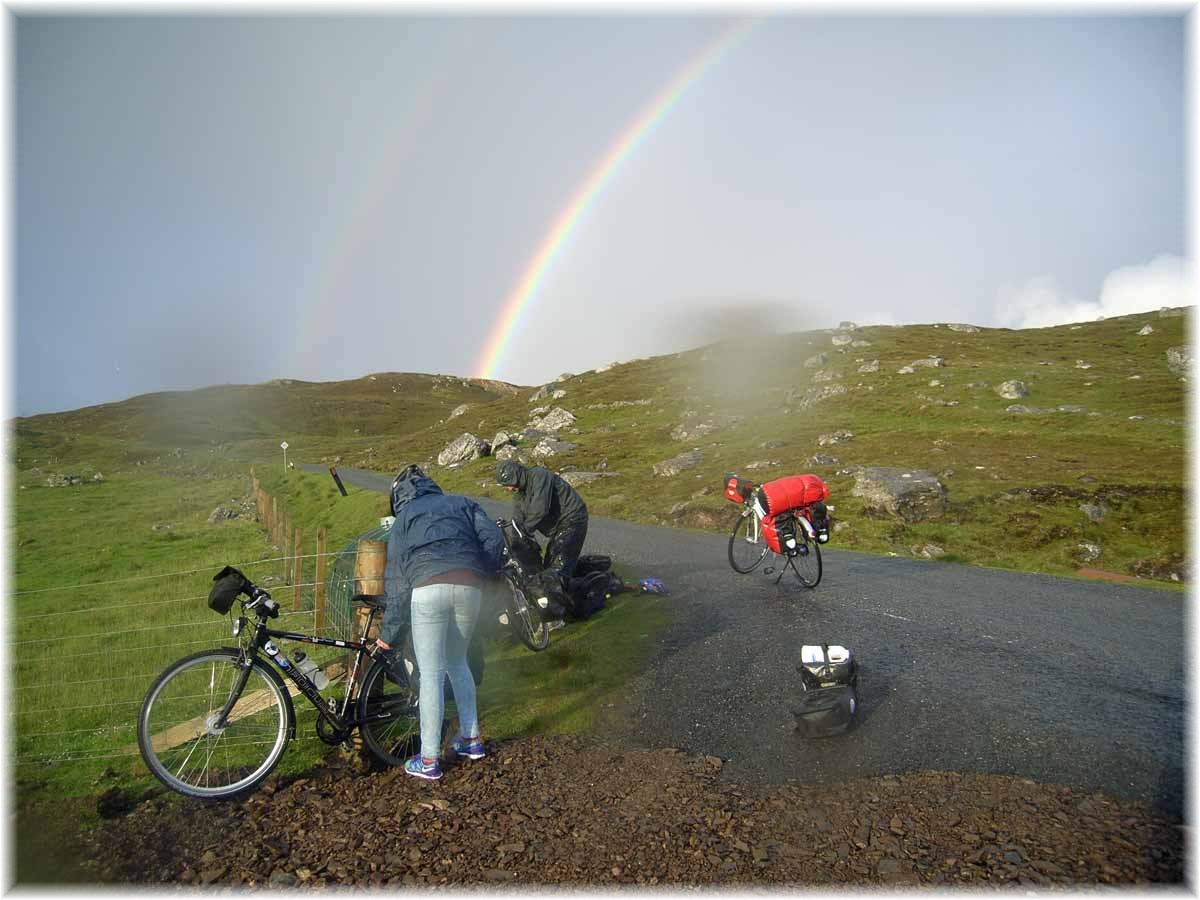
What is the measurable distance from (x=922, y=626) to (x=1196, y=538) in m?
20.4

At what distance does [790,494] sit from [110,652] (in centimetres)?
1358

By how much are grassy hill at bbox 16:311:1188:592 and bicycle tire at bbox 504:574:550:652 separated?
17085 millimetres

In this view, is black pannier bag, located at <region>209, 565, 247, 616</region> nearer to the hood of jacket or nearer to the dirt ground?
the hood of jacket

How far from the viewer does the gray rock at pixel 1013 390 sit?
188 ft

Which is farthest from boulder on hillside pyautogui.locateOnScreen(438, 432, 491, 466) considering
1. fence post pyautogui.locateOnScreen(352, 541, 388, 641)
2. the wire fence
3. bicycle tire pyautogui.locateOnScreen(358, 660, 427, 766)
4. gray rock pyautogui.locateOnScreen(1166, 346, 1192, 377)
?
gray rock pyautogui.locateOnScreen(1166, 346, 1192, 377)

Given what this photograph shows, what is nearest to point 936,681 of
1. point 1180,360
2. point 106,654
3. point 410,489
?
point 410,489

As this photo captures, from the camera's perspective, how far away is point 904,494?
2997 cm

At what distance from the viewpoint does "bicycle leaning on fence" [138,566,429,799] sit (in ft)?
20.6

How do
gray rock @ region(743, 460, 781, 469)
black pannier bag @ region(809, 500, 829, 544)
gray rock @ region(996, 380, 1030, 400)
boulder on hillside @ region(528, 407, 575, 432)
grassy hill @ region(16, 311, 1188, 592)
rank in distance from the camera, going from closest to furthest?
black pannier bag @ region(809, 500, 829, 544) < grassy hill @ region(16, 311, 1188, 592) < gray rock @ region(743, 460, 781, 469) < gray rock @ region(996, 380, 1030, 400) < boulder on hillside @ region(528, 407, 575, 432)

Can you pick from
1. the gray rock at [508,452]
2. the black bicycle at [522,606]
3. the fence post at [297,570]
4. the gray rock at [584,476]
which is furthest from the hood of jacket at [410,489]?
the gray rock at [508,452]

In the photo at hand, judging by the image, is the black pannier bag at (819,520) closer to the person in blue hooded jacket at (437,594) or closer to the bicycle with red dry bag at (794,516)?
the bicycle with red dry bag at (794,516)

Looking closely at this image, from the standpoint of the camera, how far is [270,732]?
278 inches

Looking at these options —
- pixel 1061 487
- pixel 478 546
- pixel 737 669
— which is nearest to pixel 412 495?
pixel 478 546

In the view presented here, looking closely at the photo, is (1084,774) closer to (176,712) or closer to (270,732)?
(270,732)
